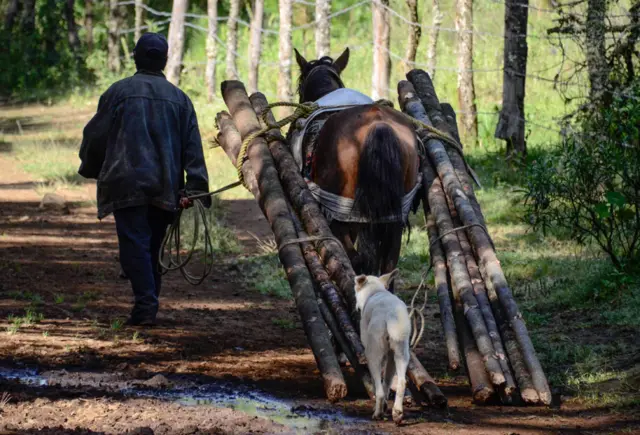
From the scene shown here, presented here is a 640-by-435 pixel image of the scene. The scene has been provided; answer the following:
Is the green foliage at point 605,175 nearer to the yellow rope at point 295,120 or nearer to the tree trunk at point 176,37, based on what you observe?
the yellow rope at point 295,120

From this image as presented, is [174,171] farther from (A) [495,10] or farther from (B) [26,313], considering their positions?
(A) [495,10]

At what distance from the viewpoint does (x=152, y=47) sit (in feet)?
25.2

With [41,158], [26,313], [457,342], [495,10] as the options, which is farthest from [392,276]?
[495,10]

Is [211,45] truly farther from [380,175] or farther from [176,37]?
[380,175]

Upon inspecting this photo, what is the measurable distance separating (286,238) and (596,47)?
6.36 meters

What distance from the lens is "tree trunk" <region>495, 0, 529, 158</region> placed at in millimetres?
14391

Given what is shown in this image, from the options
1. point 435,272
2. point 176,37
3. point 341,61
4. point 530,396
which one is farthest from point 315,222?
point 176,37

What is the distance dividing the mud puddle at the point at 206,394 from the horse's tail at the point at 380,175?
5.20 ft

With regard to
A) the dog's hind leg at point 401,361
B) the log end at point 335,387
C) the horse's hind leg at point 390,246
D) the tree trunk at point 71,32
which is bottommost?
the log end at point 335,387

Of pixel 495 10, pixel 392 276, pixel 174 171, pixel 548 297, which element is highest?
pixel 495 10

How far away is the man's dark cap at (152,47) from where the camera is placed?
769cm

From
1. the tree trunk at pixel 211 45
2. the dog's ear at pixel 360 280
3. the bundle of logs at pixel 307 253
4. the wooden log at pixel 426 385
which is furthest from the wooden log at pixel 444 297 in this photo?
the tree trunk at pixel 211 45

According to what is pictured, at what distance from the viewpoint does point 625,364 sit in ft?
21.6

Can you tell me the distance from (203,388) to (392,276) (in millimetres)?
1333
